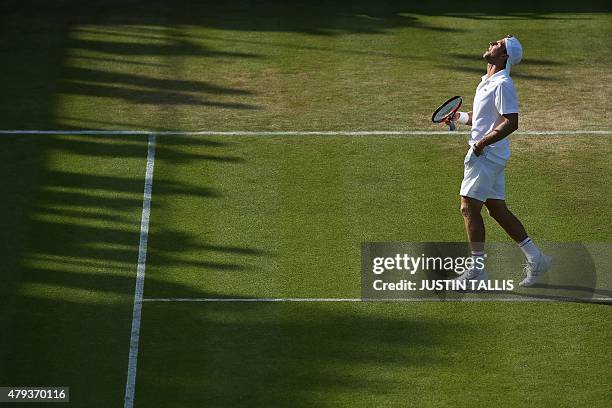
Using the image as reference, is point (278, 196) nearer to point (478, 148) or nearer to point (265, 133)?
point (265, 133)

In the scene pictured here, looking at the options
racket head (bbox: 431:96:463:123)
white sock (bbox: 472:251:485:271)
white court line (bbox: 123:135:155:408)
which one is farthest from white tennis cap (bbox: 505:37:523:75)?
white court line (bbox: 123:135:155:408)

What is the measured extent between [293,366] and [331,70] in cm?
773

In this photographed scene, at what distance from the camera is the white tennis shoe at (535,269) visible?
12367 mm

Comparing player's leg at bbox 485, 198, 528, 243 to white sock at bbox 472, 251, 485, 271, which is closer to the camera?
player's leg at bbox 485, 198, 528, 243

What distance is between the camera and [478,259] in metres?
12.4

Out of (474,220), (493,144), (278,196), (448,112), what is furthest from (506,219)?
(278,196)

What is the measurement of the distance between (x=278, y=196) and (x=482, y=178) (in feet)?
10.0

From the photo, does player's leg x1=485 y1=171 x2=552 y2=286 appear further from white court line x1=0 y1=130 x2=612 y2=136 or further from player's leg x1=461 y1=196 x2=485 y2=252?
white court line x1=0 y1=130 x2=612 y2=136

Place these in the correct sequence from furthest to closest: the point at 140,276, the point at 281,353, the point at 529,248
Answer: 1. the point at 140,276
2. the point at 529,248
3. the point at 281,353

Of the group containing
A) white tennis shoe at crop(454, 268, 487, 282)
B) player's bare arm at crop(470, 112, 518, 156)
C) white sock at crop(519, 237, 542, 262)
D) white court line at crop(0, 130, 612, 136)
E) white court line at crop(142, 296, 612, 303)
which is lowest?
white court line at crop(142, 296, 612, 303)

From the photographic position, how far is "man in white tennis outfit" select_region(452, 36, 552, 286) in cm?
1180

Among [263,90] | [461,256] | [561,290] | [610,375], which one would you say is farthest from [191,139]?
[610,375]

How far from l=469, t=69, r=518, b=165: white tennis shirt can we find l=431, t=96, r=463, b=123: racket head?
1.04 ft

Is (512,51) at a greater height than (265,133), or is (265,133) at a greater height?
(265,133)
